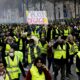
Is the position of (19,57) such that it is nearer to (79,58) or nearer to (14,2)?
(79,58)

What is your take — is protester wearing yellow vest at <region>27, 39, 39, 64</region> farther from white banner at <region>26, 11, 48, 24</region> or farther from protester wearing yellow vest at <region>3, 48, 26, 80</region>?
white banner at <region>26, 11, 48, 24</region>

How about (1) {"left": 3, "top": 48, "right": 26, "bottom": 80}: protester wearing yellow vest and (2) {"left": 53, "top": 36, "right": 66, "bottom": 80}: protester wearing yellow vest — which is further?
(2) {"left": 53, "top": 36, "right": 66, "bottom": 80}: protester wearing yellow vest

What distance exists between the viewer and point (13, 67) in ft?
38.7

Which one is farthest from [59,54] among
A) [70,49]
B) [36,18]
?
[36,18]

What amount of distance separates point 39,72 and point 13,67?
6.18 feet

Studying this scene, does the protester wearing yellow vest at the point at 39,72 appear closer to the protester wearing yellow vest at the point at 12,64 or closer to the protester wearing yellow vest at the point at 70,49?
the protester wearing yellow vest at the point at 12,64

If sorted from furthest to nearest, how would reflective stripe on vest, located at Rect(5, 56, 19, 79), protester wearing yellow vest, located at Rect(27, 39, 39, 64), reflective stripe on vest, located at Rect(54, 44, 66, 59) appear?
reflective stripe on vest, located at Rect(54, 44, 66, 59) → protester wearing yellow vest, located at Rect(27, 39, 39, 64) → reflective stripe on vest, located at Rect(5, 56, 19, 79)

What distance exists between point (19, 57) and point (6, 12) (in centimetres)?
10263

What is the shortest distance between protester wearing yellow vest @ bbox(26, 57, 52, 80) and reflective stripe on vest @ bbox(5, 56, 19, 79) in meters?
1.67

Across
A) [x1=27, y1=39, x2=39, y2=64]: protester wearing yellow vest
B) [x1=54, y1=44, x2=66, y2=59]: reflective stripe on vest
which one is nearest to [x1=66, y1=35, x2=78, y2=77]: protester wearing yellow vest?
[x1=54, y1=44, x2=66, y2=59]: reflective stripe on vest

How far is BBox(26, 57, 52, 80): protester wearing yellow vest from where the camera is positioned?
1001 cm

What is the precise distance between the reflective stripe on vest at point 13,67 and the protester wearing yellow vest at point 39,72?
1.67 metres

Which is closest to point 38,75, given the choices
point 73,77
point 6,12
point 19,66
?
point 19,66

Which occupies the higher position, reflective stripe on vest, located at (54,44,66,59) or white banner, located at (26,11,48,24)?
white banner, located at (26,11,48,24)
